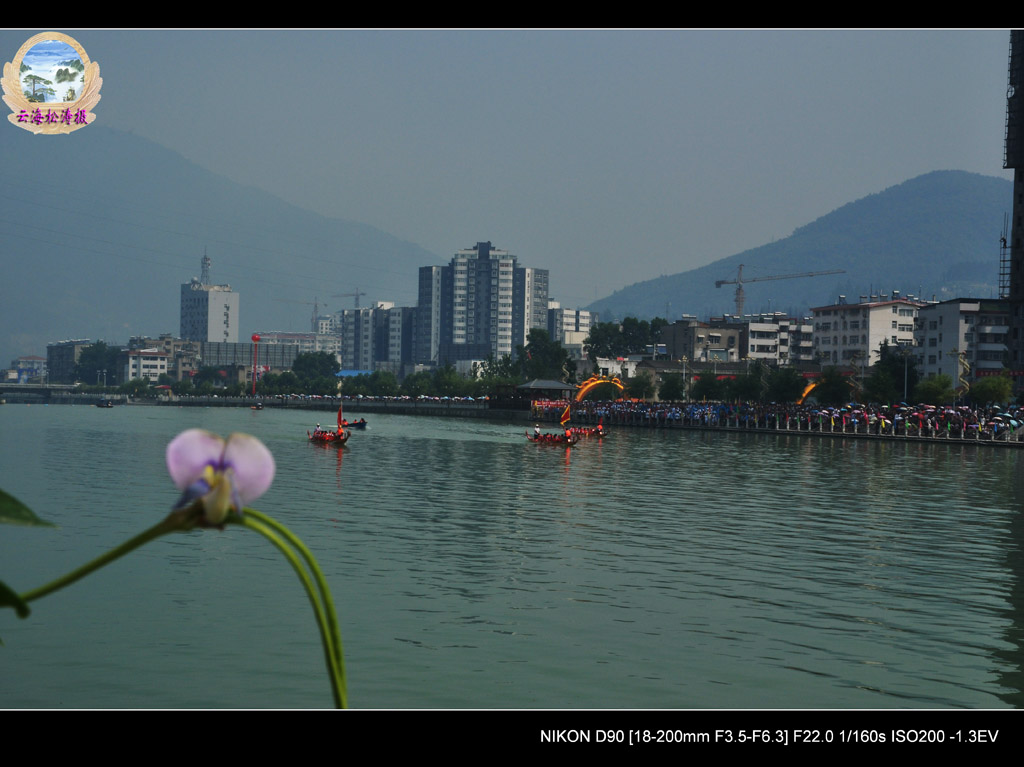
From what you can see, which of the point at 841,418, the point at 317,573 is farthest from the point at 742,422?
the point at 317,573

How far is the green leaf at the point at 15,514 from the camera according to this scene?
182 cm

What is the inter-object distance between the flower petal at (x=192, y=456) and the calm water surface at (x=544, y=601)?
1162 cm

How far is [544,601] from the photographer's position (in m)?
19.4

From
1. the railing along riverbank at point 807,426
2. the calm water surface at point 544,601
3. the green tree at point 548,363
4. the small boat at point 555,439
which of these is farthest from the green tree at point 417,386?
the calm water surface at point 544,601

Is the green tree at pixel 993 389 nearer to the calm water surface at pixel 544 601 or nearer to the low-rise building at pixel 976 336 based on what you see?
the low-rise building at pixel 976 336

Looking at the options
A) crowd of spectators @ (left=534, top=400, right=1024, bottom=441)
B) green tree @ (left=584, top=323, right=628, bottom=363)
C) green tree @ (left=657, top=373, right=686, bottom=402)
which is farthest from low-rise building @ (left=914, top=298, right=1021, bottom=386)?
green tree @ (left=584, top=323, right=628, bottom=363)

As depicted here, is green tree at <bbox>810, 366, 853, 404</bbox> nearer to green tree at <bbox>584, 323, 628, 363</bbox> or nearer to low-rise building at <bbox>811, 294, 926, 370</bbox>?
low-rise building at <bbox>811, 294, 926, 370</bbox>

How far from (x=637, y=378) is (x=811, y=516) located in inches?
4036

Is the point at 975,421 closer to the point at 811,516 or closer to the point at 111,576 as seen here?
the point at 811,516

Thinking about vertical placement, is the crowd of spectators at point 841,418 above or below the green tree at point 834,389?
below

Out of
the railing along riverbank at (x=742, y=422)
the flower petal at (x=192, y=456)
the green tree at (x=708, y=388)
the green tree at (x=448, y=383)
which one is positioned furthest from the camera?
the green tree at (x=448, y=383)

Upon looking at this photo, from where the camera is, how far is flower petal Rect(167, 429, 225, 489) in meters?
1.81

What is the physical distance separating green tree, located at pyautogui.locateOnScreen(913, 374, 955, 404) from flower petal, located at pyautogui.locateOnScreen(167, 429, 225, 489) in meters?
88.9

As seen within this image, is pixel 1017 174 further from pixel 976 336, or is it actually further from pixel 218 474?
pixel 218 474
